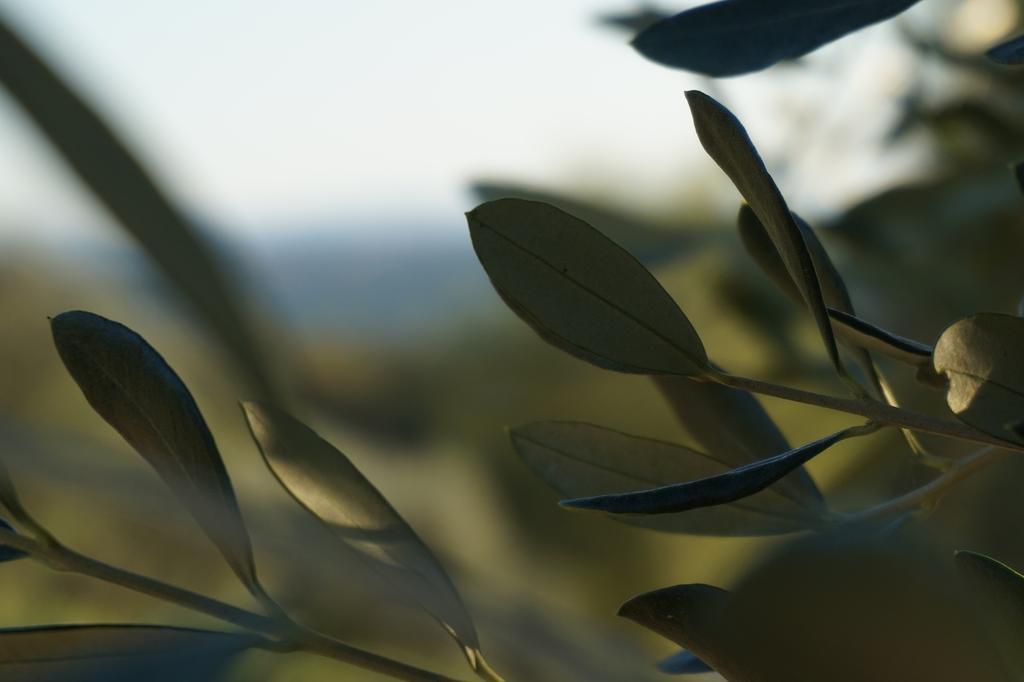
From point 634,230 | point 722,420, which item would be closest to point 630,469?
point 722,420

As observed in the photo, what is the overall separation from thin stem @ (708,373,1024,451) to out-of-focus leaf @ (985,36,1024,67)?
0.16 feet

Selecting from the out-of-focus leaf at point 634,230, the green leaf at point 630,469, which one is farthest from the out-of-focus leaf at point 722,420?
the out-of-focus leaf at point 634,230

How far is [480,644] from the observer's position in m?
0.19

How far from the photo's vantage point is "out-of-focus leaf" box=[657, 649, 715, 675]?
18cm

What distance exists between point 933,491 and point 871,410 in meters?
0.03

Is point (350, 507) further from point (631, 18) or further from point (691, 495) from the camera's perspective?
point (631, 18)

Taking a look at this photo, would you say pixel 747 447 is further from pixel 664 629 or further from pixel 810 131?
pixel 810 131

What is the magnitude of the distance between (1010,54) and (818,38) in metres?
0.04

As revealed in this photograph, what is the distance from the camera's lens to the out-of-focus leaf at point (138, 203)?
11 cm

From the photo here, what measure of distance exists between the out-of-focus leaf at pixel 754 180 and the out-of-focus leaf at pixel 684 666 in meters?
0.06

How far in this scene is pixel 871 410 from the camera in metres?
0.14

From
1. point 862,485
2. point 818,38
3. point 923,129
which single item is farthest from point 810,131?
point 818,38

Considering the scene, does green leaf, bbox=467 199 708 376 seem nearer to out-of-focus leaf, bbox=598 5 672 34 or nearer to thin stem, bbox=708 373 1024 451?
thin stem, bbox=708 373 1024 451

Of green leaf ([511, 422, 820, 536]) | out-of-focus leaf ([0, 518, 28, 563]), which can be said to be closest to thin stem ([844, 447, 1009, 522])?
green leaf ([511, 422, 820, 536])
